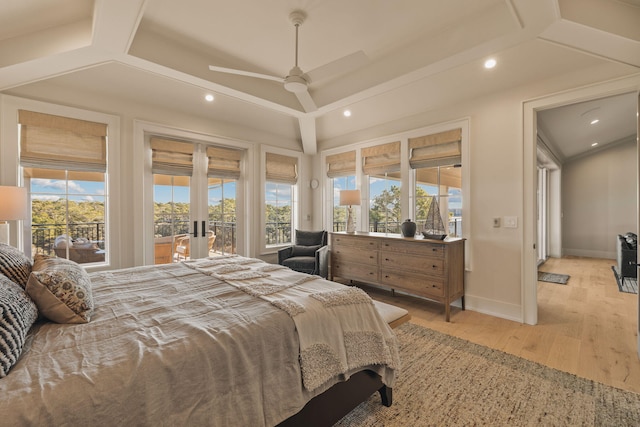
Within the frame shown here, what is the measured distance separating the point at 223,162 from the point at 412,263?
319 centimetres

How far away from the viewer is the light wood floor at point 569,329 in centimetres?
230

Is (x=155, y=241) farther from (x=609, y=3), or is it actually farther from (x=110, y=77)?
(x=609, y=3)

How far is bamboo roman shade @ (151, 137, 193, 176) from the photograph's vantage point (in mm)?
3838

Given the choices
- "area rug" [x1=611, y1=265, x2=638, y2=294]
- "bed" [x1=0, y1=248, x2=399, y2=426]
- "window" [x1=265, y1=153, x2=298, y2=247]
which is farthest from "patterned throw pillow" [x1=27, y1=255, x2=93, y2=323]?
"area rug" [x1=611, y1=265, x2=638, y2=294]

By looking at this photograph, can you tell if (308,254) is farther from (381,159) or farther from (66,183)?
(66,183)

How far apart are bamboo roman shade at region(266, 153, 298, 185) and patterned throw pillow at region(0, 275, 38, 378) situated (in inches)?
152

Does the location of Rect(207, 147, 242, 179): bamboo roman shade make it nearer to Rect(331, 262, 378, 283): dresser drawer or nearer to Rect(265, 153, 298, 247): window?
Rect(265, 153, 298, 247): window

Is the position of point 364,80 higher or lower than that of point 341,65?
Result: higher

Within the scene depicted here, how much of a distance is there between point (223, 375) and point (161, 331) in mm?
350

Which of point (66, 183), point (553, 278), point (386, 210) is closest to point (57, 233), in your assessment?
point (66, 183)

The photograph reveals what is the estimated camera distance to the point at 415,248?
11.3 feet

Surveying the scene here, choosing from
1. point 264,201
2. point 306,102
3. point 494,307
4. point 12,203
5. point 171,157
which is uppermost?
point 306,102

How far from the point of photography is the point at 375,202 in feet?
15.5

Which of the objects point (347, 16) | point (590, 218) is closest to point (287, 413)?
point (347, 16)
